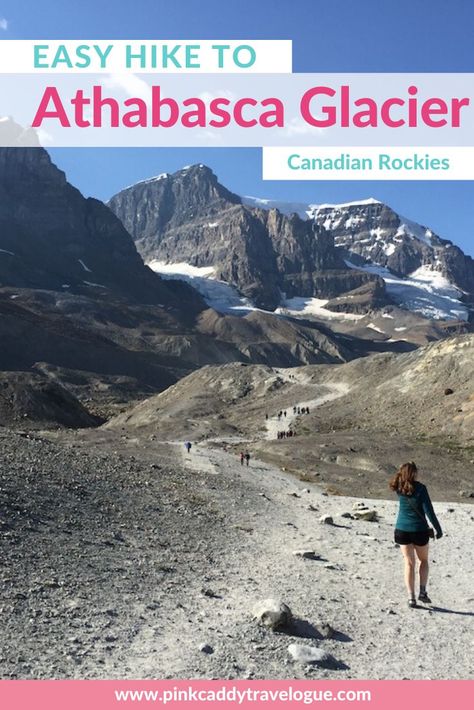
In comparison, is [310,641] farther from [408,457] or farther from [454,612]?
[408,457]

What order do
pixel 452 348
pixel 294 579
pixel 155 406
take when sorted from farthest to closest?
pixel 155 406, pixel 452 348, pixel 294 579

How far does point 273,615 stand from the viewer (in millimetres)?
9844

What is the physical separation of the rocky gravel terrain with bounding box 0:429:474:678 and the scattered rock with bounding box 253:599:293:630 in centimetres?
12

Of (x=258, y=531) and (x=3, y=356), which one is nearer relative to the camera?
(x=258, y=531)

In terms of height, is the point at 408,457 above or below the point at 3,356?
below

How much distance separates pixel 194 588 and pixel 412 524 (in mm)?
4315

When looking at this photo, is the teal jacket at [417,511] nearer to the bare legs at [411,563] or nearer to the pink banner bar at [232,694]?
the bare legs at [411,563]

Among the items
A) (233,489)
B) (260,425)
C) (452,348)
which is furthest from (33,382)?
(233,489)

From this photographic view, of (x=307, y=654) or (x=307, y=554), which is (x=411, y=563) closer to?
(x=307, y=654)

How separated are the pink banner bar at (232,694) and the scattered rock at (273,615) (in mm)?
1745

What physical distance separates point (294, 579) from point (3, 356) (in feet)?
565

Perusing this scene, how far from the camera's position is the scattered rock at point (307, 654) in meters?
8.57

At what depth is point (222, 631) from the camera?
9.66 meters

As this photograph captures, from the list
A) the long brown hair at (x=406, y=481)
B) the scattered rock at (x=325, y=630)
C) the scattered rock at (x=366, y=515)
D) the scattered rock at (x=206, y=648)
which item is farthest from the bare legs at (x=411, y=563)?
the scattered rock at (x=366, y=515)
